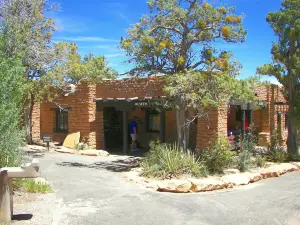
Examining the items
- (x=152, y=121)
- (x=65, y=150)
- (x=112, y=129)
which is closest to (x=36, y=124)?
(x=112, y=129)

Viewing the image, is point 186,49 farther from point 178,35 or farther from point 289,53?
point 289,53

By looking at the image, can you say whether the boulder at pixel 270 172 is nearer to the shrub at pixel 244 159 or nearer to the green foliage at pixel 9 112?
the shrub at pixel 244 159

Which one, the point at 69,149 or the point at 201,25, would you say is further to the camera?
the point at 69,149

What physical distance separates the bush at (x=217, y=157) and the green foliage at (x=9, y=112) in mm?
5961

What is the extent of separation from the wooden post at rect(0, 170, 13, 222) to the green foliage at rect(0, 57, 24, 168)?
189cm

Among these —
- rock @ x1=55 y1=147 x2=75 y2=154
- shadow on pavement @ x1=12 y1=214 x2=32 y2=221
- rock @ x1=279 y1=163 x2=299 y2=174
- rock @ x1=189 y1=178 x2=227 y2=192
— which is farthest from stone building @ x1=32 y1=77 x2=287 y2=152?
shadow on pavement @ x1=12 y1=214 x2=32 y2=221

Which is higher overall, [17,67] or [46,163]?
[17,67]

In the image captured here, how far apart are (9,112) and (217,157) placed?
670 cm

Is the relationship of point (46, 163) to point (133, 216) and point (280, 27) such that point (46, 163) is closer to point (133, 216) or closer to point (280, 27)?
point (133, 216)

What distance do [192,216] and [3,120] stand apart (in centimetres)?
426

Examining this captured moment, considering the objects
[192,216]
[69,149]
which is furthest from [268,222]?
[69,149]

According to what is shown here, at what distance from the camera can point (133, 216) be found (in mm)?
7055

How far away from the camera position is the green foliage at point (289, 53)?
46.9 feet

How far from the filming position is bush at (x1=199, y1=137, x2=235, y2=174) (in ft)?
38.6
